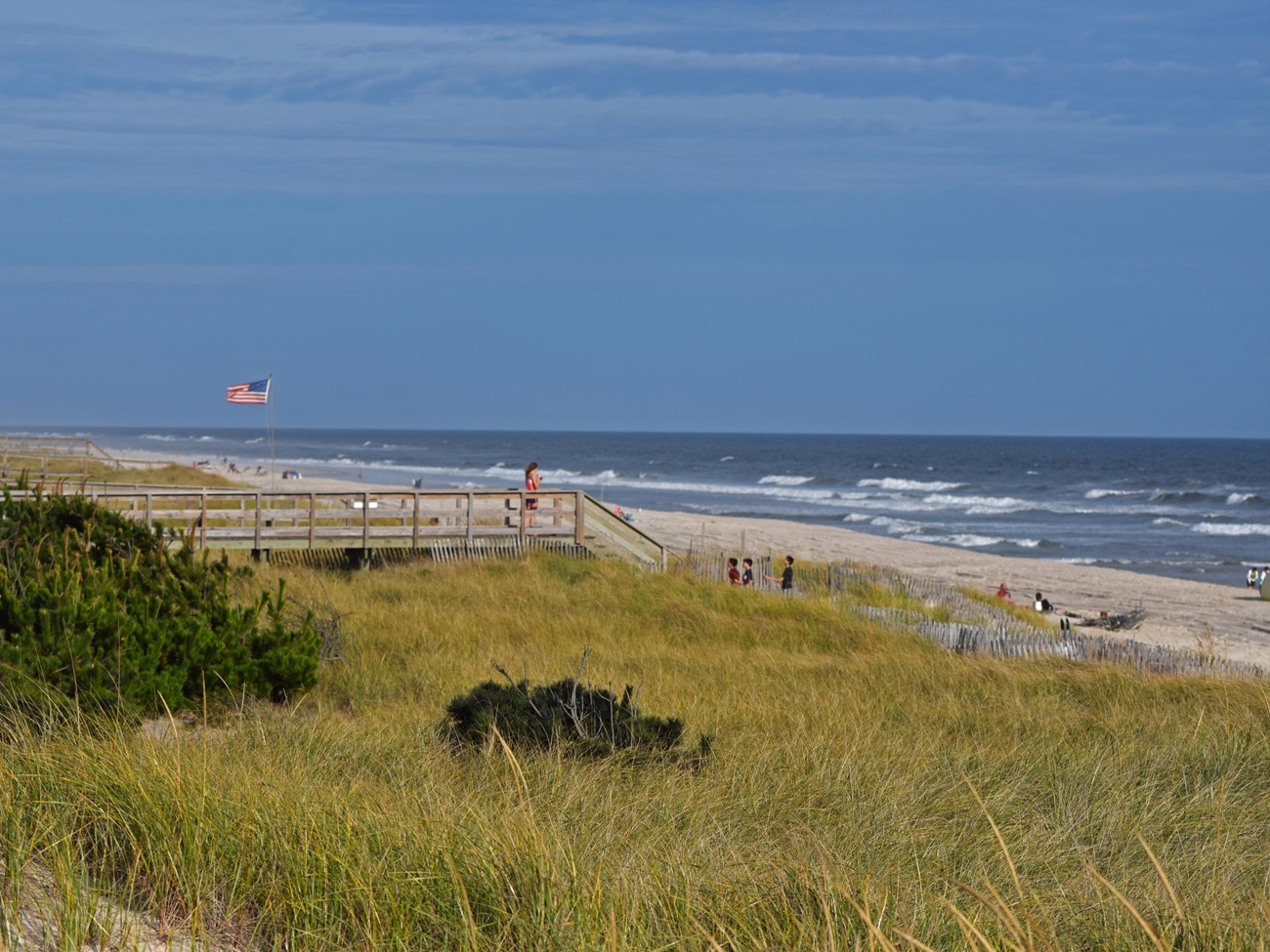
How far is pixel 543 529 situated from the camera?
71.6 feet

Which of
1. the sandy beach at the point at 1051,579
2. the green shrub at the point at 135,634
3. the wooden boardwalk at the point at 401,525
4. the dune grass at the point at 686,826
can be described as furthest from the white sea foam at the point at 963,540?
the green shrub at the point at 135,634

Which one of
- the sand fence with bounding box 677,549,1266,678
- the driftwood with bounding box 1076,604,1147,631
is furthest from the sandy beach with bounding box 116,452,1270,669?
the sand fence with bounding box 677,549,1266,678

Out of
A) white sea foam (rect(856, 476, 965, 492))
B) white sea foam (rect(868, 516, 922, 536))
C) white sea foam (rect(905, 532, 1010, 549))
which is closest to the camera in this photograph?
white sea foam (rect(905, 532, 1010, 549))

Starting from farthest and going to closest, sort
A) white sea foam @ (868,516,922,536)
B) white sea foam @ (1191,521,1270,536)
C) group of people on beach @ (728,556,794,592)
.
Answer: white sea foam @ (1191,521,1270,536) < white sea foam @ (868,516,922,536) < group of people on beach @ (728,556,794,592)

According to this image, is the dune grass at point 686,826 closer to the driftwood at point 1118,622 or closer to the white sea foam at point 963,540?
the driftwood at point 1118,622

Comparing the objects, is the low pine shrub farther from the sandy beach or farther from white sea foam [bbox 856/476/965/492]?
white sea foam [bbox 856/476/965/492]

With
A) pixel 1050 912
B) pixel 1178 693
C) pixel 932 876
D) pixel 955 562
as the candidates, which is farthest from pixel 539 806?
pixel 955 562

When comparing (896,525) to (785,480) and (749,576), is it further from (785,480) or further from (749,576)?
(785,480)

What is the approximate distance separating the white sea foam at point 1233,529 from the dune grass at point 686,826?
4689cm

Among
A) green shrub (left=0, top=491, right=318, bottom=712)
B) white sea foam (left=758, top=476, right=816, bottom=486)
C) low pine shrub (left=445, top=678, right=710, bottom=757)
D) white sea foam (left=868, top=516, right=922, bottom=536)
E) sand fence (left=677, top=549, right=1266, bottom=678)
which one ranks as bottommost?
white sea foam (left=868, top=516, right=922, bottom=536)

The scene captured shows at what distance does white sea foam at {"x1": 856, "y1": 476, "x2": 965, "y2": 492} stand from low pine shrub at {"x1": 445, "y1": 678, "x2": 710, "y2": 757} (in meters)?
Answer: 75.2

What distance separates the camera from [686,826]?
5277 mm

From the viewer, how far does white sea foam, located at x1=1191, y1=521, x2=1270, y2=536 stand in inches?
2061

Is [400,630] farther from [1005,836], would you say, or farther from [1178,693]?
[1005,836]
